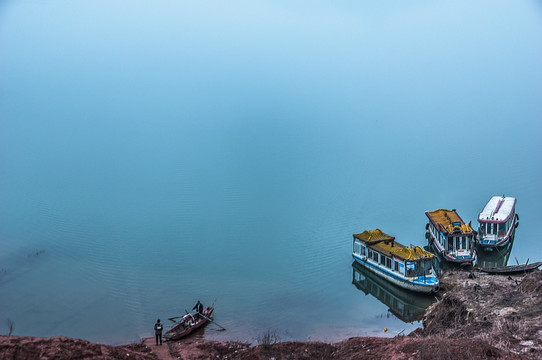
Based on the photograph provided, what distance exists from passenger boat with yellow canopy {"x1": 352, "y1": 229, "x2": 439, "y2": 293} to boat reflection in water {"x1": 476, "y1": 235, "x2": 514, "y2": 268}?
16.5 ft

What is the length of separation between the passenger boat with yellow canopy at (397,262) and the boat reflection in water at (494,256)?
503cm

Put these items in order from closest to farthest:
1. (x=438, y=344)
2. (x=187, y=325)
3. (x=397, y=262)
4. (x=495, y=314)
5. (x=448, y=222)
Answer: (x=438, y=344)
(x=495, y=314)
(x=187, y=325)
(x=397, y=262)
(x=448, y=222)

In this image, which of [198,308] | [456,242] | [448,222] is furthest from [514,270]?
[198,308]

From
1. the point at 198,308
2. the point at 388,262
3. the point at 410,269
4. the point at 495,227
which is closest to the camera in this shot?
the point at 198,308

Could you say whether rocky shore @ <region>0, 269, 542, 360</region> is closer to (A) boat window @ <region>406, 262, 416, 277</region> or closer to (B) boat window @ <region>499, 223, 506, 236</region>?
(A) boat window @ <region>406, 262, 416, 277</region>

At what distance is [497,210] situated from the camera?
94.5ft

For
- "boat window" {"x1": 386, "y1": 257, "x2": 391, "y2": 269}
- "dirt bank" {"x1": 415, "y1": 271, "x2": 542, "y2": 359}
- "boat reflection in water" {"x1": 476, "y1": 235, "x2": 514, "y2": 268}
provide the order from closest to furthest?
"dirt bank" {"x1": 415, "y1": 271, "x2": 542, "y2": 359}, "boat window" {"x1": 386, "y1": 257, "x2": 391, "y2": 269}, "boat reflection in water" {"x1": 476, "y1": 235, "x2": 514, "y2": 268}

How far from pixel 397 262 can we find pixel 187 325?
→ 965cm

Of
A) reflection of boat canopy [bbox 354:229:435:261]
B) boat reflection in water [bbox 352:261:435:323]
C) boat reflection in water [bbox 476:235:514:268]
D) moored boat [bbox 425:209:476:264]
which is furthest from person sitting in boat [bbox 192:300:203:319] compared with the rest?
boat reflection in water [bbox 476:235:514:268]

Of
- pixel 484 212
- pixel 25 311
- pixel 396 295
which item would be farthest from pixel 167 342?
pixel 484 212

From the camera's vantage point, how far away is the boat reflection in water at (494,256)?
84.6 ft

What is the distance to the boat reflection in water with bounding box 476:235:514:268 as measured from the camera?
84.6ft

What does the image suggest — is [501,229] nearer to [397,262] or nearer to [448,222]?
[448,222]

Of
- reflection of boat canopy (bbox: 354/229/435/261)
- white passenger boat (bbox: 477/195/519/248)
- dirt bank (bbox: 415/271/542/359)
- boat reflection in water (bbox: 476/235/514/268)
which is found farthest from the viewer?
white passenger boat (bbox: 477/195/519/248)
